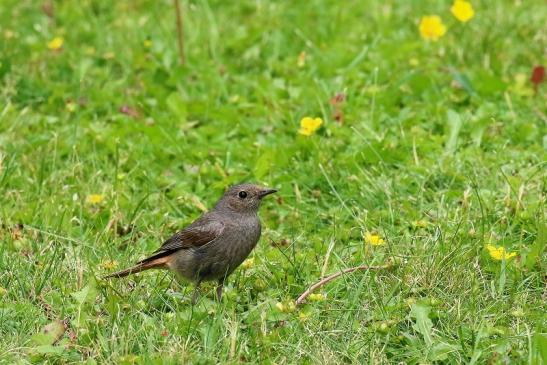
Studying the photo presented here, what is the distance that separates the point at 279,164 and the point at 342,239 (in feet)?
3.74

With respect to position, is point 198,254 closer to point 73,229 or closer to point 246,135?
point 73,229

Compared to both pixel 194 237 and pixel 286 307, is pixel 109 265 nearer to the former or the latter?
Answer: pixel 194 237

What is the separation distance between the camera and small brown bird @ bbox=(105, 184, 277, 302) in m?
5.79

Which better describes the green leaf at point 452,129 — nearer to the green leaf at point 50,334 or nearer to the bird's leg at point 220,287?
the bird's leg at point 220,287

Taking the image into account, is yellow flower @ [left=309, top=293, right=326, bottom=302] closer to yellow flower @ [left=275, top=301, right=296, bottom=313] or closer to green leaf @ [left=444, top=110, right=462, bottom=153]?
yellow flower @ [left=275, top=301, right=296, bottom=313]

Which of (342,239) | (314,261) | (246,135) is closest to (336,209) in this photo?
(342,239)

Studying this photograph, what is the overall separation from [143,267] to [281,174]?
1689mm

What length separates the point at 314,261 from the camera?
5.98 metres

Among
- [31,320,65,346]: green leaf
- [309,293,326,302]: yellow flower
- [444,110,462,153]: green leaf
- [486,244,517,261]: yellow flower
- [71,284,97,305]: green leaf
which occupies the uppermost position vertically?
[31,320,65,346]: green leaf

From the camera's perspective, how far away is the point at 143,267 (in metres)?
5.76

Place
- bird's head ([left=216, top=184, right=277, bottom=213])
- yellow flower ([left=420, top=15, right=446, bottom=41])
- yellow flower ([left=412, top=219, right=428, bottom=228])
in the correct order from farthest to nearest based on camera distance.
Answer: yellow flower ([left=420, top=15, right=446, bottom=41]) < yellow flower ([left=412, top=219, right=428, bottom=228]) < bird's head ([left=216, top=184, right=277, bottom=213])

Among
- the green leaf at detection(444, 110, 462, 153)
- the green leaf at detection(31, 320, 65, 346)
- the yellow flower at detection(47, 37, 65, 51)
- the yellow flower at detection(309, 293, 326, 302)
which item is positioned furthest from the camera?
the yellow flower at detection(47, 37, 65, 51)

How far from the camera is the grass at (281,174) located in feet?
16.9

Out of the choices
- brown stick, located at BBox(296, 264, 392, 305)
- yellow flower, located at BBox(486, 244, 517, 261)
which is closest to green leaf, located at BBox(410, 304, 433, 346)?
brown stick, located at BBox(296, 264, 392, 305)
